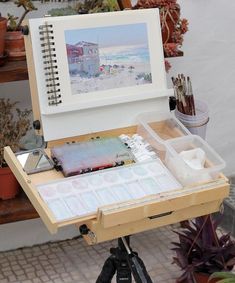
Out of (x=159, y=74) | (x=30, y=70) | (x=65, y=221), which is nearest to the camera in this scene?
(x=65, y=221)

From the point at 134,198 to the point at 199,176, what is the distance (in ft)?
0.67

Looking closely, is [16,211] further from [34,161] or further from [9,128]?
[34,161]

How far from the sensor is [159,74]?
1.82 meters

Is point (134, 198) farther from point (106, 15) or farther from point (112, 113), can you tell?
point (106, 15)

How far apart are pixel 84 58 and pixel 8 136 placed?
0.73m

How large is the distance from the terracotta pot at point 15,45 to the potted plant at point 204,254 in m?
0.92

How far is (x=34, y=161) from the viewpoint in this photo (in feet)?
5.38

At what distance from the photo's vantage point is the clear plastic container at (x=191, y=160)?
62.5 inches

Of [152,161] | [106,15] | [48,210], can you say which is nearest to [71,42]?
[106,15]

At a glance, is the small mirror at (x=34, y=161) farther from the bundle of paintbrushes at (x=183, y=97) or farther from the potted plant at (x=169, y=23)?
the potted plant at (x=169, y=23)

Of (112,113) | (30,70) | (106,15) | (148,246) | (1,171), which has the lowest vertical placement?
(148,246)

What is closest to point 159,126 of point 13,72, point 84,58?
point 84,58

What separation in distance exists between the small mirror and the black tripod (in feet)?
1.00

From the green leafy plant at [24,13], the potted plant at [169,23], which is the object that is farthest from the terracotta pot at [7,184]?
the potted plant at [169,23]
